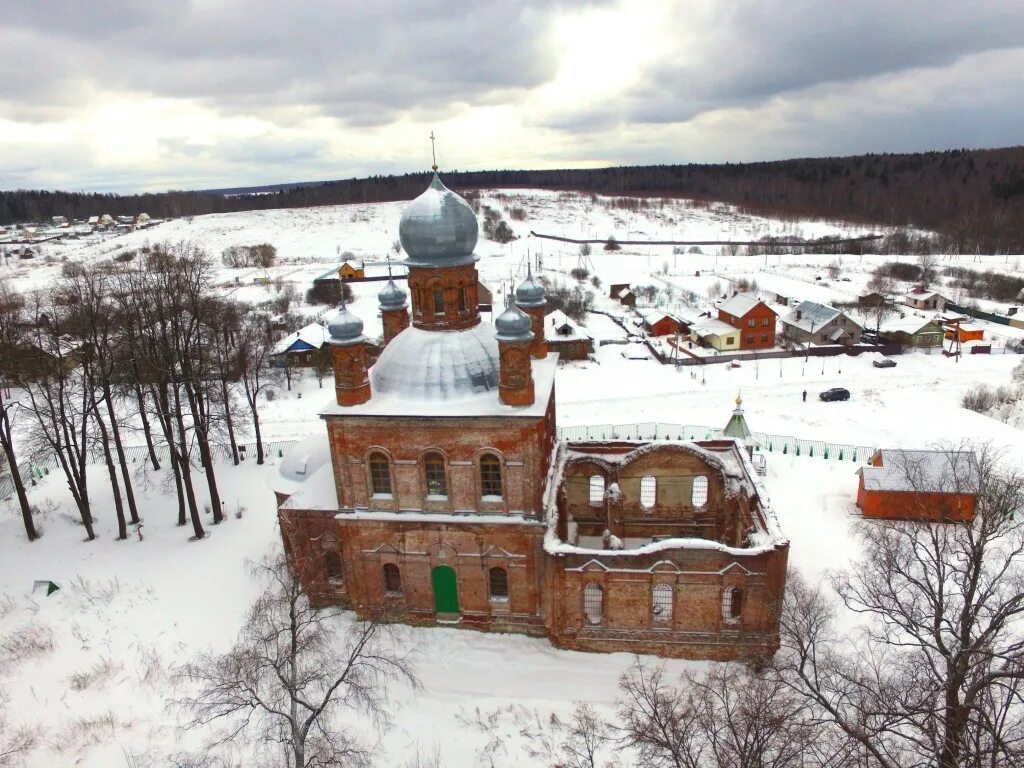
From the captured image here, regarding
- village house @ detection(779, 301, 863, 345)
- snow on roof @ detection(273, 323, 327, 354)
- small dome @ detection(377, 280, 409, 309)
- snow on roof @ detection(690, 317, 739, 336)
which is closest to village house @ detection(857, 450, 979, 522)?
small dome @ detection(377, 280, 409, 309)

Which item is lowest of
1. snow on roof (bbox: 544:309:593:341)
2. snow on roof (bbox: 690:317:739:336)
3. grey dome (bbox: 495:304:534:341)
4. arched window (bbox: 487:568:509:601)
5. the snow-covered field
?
the snow-covered field

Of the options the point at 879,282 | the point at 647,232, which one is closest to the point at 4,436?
the point at 879,282

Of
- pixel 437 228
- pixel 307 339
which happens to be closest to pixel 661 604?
pixel 437 228

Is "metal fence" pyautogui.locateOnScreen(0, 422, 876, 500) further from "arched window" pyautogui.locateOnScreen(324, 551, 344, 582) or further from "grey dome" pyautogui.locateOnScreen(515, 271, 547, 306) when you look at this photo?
"arched window" pyautogui.locateOnScreen(324, 551, 344, 582)

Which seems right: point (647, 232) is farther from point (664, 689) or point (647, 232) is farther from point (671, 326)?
point (664, 689)

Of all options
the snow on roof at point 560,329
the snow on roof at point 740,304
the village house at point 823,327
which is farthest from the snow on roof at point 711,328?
the snow on roof at point 560,329
